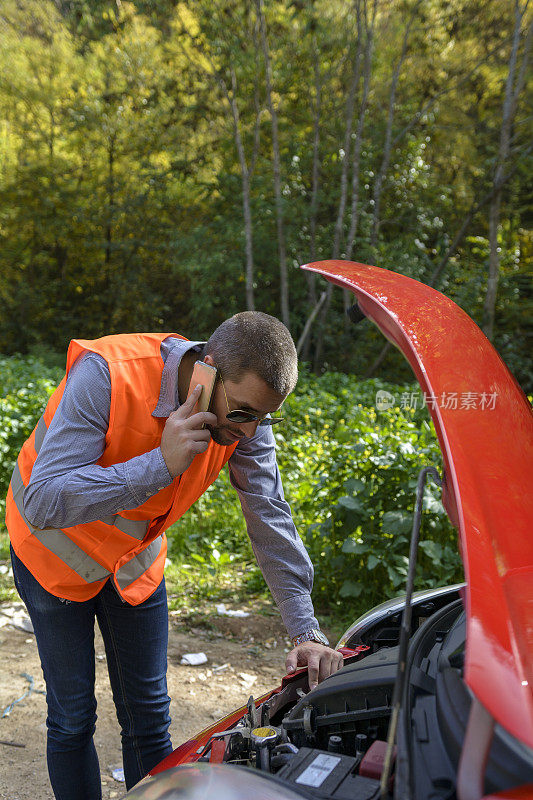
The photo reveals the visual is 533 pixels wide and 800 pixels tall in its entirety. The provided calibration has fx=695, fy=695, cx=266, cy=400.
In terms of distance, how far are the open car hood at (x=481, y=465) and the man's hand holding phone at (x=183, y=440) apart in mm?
479

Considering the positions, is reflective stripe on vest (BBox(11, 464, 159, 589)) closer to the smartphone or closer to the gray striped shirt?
the gray striped shirt

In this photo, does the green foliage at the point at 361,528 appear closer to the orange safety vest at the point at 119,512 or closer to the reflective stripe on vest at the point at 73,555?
the orange safety vest at the point at 119,512

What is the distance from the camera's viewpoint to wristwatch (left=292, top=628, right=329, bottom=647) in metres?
2.08

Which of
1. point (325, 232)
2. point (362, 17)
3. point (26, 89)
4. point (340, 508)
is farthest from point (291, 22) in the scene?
point (340, 508)

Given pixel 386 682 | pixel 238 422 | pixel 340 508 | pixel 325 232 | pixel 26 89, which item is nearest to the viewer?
pixel 386 682

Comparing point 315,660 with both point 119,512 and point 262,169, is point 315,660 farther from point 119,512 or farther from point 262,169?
point 262,169

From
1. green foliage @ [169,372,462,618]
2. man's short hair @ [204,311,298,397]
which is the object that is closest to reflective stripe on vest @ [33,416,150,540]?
man's short hair @ [204,311,298,397]

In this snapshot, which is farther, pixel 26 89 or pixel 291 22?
pixel 26 89

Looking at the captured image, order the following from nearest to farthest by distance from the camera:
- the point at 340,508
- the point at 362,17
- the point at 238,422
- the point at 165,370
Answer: the point at 238,422 < the point at 165,370 < the point at 340,508 < the point at 362,17

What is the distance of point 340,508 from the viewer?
4.21 m

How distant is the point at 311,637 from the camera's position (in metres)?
2.09

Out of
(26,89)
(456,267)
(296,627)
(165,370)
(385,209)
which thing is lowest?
(296,627)

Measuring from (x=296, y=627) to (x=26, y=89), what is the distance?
17882mm

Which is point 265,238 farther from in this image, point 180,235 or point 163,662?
point 163,662
